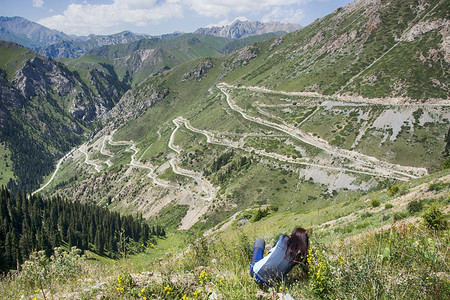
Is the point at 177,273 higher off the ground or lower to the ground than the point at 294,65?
lower

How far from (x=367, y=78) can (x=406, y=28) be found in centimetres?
5343

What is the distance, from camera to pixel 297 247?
6590mm

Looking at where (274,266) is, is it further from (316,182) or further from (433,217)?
(316,182)

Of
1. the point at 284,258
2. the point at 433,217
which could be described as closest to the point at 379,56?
the point at 433,217

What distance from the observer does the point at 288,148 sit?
303 ft

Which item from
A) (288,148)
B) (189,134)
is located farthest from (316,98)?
(189,134)

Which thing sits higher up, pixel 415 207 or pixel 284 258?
pixel 284 258

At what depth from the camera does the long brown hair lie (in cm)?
646

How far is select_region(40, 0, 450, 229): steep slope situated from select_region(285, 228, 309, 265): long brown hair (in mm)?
61048

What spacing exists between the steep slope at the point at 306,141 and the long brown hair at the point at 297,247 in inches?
2403

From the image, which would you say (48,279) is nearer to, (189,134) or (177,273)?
(177,273)

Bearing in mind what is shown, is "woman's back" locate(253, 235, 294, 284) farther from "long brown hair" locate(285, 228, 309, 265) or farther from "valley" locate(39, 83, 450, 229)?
"valley" locate(39, 83, 450, 229)

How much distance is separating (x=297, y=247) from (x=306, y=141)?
299 feet

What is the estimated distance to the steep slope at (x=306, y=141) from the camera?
70562mm
